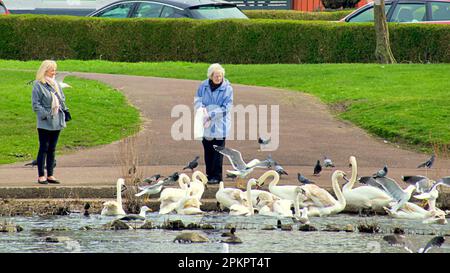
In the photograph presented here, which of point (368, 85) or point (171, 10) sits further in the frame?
point (171, 10)

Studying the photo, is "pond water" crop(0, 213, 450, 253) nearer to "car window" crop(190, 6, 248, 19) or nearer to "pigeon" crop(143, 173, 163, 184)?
"pigeon" crop(143, 173, 163, 184)

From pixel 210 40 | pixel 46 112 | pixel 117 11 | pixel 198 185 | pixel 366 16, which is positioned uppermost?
pixel 117 11

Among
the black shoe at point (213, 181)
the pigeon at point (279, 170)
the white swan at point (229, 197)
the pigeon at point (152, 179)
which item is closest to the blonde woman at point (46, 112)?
the pigeon at point (152, 179)

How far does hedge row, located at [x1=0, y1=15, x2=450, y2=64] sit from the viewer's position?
98.3ft

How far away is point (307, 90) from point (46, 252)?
39.5 feet

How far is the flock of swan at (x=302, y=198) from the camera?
16.0 m

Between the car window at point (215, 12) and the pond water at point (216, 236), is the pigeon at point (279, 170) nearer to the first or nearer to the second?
the pond water at point (216, 236)

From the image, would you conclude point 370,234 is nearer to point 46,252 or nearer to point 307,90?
point 46,252

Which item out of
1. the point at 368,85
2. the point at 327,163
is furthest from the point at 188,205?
the point at 368,85

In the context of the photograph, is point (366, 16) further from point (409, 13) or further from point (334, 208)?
point (334, 208)

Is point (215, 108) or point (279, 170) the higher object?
point (215, 108)

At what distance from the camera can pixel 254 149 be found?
20188mm

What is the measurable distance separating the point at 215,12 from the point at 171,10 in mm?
1049

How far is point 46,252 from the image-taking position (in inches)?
553
